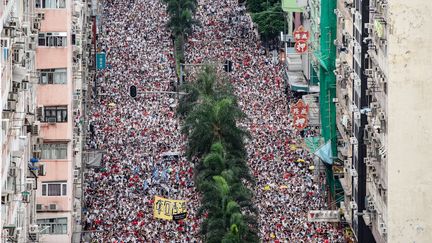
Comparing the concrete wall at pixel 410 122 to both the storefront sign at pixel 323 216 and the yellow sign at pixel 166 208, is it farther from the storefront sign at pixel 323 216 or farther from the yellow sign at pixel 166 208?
the yellow sign at pixel 166 208

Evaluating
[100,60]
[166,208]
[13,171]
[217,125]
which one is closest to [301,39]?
[100,60]

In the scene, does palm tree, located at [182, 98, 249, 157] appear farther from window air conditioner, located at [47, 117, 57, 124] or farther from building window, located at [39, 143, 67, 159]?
window air conditioner, located at [47, 117, 57, 124]

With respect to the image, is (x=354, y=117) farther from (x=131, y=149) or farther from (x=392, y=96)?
(x=131, y=149)

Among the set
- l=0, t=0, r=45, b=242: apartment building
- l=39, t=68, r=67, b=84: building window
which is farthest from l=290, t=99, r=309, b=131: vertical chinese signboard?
l=0, t=0, r=45, b=242: apartment building

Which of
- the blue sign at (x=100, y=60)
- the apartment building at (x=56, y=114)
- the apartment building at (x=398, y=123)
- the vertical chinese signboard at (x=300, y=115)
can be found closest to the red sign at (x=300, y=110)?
the vertical chinese signboard at (x=300, y=115)

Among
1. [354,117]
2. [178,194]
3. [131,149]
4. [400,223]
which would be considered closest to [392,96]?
[400,223]

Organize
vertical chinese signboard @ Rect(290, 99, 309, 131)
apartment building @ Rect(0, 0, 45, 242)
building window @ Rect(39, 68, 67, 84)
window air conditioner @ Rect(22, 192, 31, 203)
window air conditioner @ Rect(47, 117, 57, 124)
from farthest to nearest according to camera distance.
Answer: vertical chinese signboard @ Rect(290, 99, 309, 131) → window air conditioner @ Rect(47, 117, 57, 124) → building window @ Rect(39, 68, 67, 84) → window air conditioner @ Rect(22, 192, 31, 203) → apartment building @ Rect(0, 0, 45, 242)

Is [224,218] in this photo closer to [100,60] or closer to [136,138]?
[136,138]
